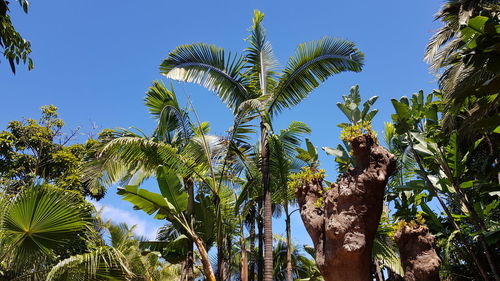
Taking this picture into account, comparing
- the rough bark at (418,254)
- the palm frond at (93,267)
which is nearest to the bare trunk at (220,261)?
the palm frond at (93,267)

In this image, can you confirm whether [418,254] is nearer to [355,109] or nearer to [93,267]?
[355,109]

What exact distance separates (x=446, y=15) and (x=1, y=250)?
1219cm

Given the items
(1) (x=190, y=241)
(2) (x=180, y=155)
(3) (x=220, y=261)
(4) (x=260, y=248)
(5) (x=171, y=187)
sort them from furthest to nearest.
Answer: (4) (x=260, y=248) < (1) (x=190, y=241) < (2) (x=180, y=155) < (5) (x=171, y=187) < (3) (x=220, y=261)

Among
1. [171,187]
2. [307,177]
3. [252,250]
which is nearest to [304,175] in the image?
[307,177]

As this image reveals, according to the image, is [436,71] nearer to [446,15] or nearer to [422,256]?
[446,15]

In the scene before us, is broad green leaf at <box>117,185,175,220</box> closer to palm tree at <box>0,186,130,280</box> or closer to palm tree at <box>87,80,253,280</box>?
palm tree at <box>87,80,253,280</box>

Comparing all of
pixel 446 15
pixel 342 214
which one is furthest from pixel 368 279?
pixel 446 15

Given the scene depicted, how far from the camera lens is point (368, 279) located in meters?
5.12

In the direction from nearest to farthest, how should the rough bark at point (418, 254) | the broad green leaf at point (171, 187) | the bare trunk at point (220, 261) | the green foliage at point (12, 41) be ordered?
the green foliage at point (12, 41)
the rough bark at point (418, 254)
the bare trunk at point (220, 261)
the broad green leaf at point (171, 187)

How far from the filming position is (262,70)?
938 centimetres

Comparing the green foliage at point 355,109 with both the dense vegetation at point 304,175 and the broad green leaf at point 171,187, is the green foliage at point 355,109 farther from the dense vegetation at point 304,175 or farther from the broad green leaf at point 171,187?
the broad green leaf at point 171,187

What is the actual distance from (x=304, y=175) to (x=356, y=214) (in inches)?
51.1

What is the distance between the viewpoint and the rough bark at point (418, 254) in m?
5.95

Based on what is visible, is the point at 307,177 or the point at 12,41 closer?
the point at 12,41
